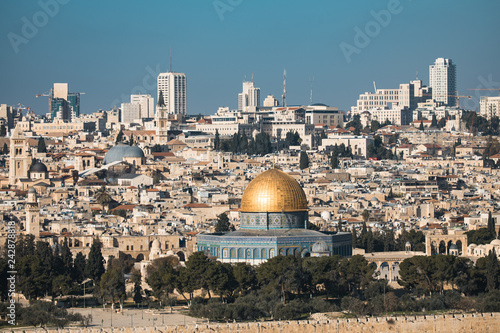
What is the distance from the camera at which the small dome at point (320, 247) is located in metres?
46.9

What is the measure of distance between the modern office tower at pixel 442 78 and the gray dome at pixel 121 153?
103 m

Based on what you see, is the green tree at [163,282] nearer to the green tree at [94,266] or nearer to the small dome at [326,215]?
the green tree at [94,266]

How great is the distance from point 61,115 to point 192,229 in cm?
10054

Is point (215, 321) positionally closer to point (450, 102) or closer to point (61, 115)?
point (61, 115)

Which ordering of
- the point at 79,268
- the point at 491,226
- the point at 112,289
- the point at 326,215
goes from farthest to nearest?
1. the point at 326,215
2. the point at 491,226
3. the point at 79,268
4. the point at 112,289

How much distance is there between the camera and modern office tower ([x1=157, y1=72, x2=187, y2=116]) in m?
174

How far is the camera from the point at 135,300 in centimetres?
4338

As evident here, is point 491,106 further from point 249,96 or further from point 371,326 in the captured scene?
point 371,326

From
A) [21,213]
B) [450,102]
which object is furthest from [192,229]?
[450,102]

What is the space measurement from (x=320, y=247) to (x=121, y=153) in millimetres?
47598

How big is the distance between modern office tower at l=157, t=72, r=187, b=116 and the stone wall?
134 m

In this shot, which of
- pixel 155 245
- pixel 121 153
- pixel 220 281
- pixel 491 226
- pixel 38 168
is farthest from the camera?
pixel 121 153

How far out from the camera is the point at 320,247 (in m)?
47.0

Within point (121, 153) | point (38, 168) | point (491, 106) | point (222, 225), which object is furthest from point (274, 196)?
point (491, 106)
